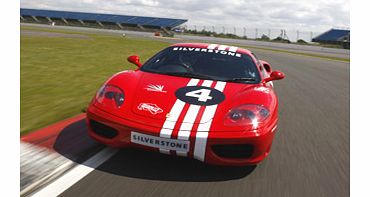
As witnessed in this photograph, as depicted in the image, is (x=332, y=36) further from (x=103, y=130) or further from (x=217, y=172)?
(x=103, y=130)

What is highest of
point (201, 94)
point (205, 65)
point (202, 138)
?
point (205, 65)

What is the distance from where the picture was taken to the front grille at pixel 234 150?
9.63 ft

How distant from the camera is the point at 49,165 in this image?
2941 millimetres

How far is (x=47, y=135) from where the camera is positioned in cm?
372

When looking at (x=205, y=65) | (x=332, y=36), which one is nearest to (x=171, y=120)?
(x=205, y=65)

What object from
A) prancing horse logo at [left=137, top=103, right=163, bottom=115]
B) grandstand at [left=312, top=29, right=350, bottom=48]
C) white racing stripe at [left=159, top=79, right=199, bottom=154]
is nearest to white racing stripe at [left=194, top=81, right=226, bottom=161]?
white racing stripe at [left=159, top=79, right=199, bottom=154]

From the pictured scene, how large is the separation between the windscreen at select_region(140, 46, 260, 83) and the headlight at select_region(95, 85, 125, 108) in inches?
29.4

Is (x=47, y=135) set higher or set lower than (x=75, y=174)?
higher

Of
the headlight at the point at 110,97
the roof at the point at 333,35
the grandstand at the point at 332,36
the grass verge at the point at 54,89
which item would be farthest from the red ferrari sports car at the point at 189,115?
the roof at the point at 333,35

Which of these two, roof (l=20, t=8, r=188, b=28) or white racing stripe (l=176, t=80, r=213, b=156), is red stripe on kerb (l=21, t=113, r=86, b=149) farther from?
roof (l=20, t=8, r=188, b=28)

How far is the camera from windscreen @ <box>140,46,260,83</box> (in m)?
4.05

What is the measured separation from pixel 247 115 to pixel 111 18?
8103cm

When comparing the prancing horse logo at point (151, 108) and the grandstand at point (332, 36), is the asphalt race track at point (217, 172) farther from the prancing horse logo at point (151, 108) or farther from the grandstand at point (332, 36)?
the grandstand at point (332, 36)
